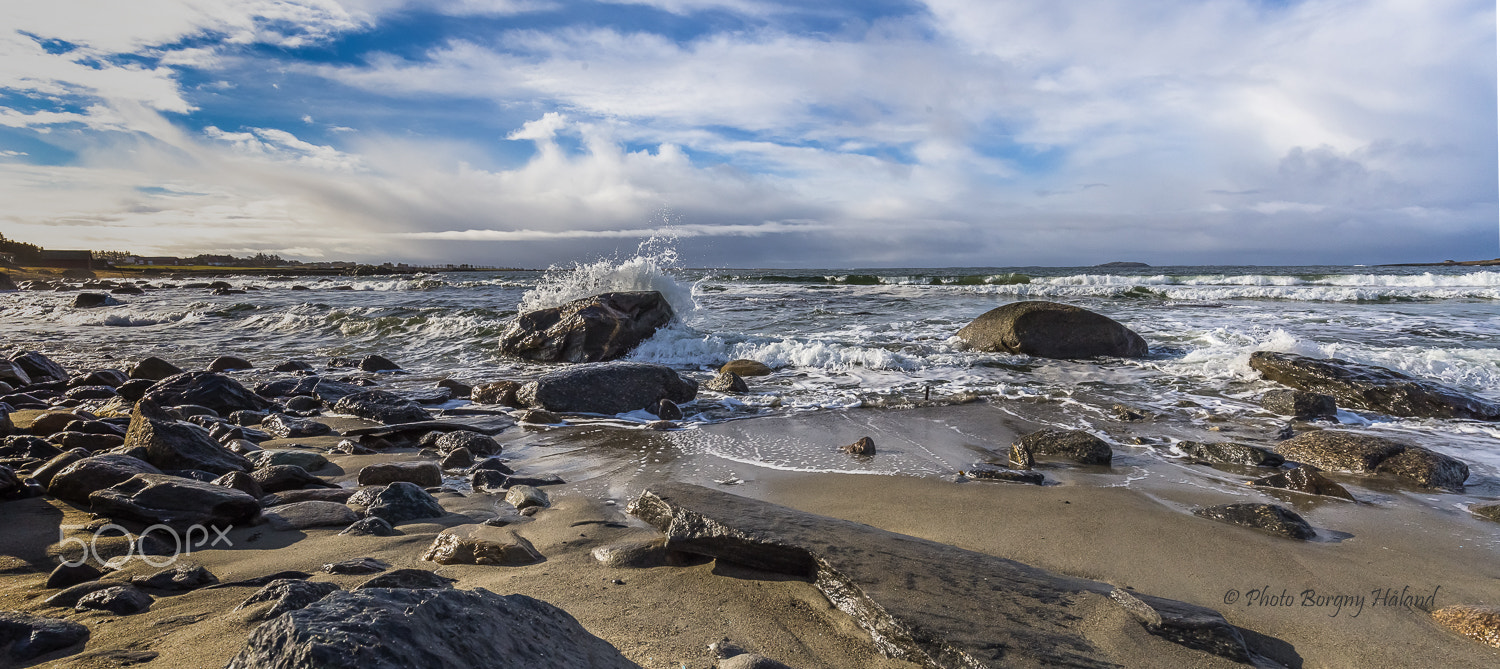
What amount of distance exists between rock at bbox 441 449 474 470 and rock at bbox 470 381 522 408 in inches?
83.0

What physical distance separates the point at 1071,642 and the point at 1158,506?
2.12 meters

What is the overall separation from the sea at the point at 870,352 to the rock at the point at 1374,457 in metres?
0.16

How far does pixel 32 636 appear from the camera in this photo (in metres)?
1.66

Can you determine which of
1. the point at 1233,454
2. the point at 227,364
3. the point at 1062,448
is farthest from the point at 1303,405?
the point at 227,364

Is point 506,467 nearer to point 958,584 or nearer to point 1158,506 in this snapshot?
point 958,584

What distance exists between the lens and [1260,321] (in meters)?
13.3

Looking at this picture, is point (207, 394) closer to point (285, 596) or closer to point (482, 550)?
point (482, 550)

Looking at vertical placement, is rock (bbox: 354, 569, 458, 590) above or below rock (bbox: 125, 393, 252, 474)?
above

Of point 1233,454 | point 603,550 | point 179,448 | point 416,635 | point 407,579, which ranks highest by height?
point 416,635

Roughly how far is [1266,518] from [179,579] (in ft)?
14.7

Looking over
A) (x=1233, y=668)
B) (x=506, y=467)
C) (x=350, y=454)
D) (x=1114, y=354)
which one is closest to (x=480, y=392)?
(x=350, y=454)

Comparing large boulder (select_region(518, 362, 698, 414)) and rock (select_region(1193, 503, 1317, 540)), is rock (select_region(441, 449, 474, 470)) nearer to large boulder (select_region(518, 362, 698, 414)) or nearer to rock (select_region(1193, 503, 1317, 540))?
large boulder (select_region(518, 362, 698, 414))

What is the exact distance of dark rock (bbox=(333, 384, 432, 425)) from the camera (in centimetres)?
587

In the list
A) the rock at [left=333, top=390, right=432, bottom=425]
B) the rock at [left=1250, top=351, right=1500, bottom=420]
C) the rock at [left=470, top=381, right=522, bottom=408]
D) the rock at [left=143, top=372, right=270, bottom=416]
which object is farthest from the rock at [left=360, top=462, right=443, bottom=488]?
the rock at [left=1250, top=351, right=1500, bottom=420]
